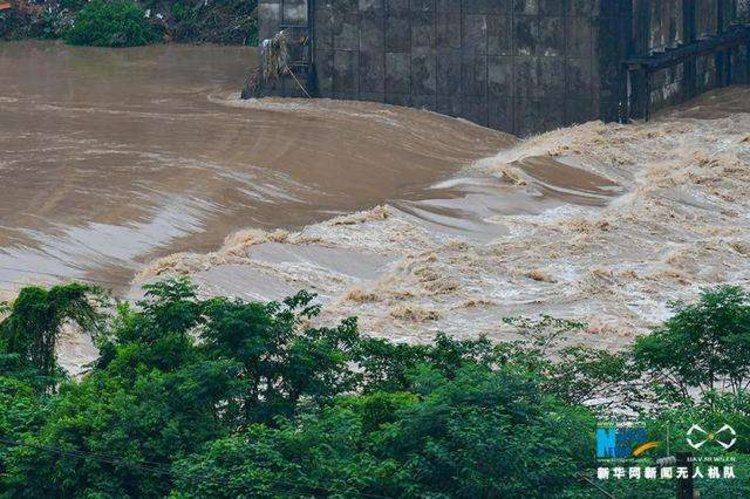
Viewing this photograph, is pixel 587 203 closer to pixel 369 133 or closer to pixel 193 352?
pixel 369 133

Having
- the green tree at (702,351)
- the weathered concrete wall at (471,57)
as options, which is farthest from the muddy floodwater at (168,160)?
the green tree at (702,351)

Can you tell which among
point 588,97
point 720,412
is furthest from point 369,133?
point 720,412

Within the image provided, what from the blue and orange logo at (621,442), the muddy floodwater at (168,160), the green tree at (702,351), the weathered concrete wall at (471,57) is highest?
the weathered concrete wall at (471,57)

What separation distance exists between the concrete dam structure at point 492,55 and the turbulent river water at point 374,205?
66 centimetres

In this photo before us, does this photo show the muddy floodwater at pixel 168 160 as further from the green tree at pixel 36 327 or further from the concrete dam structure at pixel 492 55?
the green tree at pixel 36 327

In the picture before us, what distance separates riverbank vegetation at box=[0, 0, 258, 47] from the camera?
168 feet

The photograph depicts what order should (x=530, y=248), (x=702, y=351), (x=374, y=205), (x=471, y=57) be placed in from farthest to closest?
(x=471, y=57), (x=374, y=205), (x=530, y=248), (x=702, y=351)

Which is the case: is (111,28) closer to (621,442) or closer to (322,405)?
(322,405)

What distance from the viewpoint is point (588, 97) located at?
41.2m

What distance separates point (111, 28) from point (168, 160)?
16973mm

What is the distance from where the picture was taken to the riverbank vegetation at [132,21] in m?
51.3

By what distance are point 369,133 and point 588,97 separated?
5251mm

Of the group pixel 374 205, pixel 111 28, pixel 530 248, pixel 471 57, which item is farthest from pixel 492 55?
pixel 111 28

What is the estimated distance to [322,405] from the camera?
780 inches
